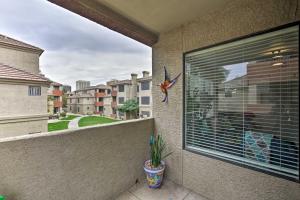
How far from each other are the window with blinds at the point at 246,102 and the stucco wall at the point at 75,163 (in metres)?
1.00

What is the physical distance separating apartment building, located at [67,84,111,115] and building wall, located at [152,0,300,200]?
19.7 meters

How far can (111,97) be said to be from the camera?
19.9 metres

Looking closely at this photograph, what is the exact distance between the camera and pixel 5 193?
1.10 m

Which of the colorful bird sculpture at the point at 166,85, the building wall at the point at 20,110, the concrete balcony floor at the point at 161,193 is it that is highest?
the colorful bird sculpture at the point at 166,85

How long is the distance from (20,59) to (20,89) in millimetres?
943

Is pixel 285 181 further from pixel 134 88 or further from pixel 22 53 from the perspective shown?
pixel 134 88

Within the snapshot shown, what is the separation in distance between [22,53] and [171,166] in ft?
16.8

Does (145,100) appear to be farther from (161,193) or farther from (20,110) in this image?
(161,193)

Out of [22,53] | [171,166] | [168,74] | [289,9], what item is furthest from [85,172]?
[22,53]

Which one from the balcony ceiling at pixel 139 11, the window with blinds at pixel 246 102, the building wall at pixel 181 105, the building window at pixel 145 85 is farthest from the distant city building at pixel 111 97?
the window with blinds at pixel 246 102

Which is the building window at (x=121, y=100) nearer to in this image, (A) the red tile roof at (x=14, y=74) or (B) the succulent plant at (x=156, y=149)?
(A) the red tile roof at (x=14, y=74)

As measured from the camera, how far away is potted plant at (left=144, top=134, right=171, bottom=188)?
2.08 meters

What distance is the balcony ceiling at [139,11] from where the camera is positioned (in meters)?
1.53

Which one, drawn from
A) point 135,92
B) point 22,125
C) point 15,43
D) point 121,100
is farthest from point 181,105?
point 121,100
